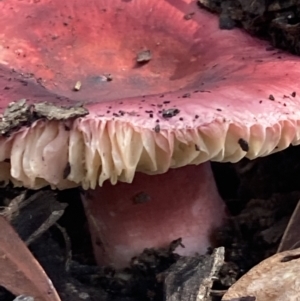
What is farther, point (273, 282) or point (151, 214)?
point (151, 214)

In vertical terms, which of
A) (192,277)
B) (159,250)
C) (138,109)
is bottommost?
(159,250)

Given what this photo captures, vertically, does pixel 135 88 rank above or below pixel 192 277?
above

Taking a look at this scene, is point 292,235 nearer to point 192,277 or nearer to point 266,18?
point 192,277

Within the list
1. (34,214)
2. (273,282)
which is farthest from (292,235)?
(34,214)

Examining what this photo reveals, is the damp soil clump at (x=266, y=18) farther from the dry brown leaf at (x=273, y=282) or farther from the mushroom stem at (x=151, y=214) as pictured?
the dry brown leaf at (x=273, y=282)

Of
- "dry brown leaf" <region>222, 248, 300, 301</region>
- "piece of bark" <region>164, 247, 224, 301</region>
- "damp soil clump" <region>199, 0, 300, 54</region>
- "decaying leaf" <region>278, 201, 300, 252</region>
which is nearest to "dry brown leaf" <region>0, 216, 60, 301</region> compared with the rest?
"piece of bark" <region>164, 247, 224, 301</region>
